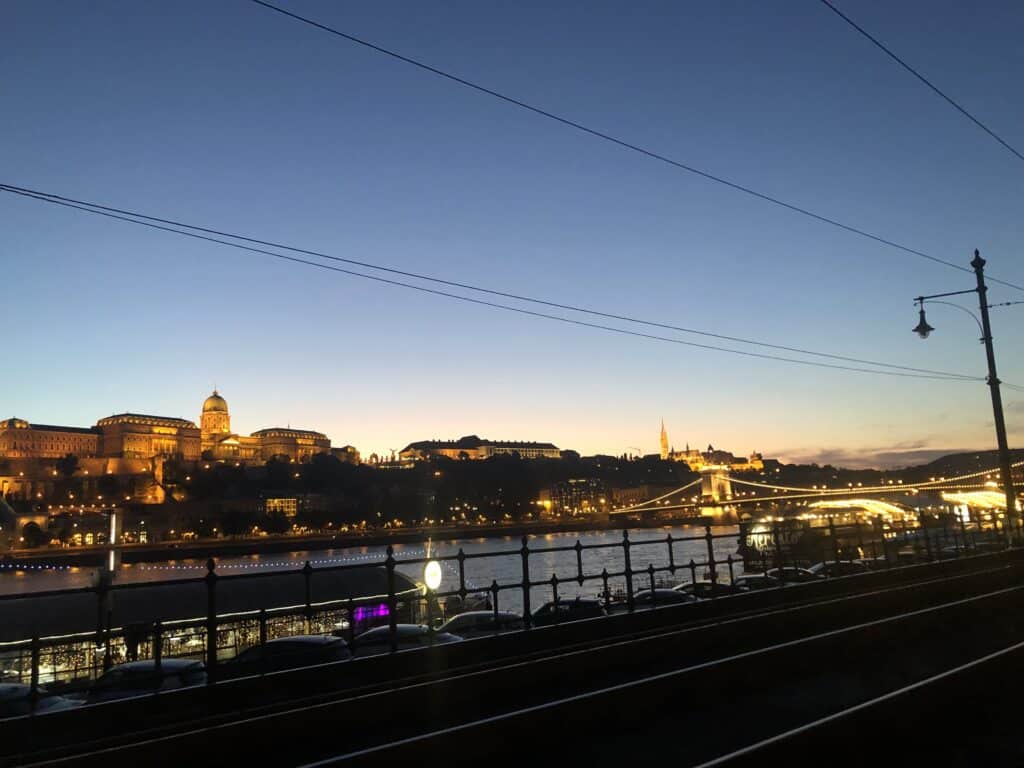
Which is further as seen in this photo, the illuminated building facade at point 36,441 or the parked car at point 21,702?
the illuminated building facade at point 36,441

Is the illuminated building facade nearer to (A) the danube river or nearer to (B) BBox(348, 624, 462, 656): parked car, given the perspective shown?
(A) the danube river

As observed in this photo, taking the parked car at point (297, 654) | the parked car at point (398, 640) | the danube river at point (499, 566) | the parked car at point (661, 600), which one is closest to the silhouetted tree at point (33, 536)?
the danube river at point (499, 566)

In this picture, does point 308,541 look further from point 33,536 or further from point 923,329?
point 923,329

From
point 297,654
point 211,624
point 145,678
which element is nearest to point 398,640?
point 297,654

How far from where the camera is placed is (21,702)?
34.9ft

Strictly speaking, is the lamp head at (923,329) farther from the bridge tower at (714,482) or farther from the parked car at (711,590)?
the bridge tower at (714,482)

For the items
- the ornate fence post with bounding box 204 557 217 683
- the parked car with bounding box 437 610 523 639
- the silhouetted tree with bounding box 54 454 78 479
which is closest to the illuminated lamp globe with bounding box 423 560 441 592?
the parked car with bounding box 437 610 523 639

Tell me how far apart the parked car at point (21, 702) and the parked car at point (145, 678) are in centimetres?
40

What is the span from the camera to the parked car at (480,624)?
51.4 ft

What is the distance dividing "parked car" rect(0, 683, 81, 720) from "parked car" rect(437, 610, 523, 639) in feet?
22.3

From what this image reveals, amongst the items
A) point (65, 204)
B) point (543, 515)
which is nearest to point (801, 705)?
point (65, 204)

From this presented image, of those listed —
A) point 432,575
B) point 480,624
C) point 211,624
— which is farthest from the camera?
point 480,624

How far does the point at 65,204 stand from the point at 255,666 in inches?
301

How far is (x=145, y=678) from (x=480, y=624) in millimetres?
8424
